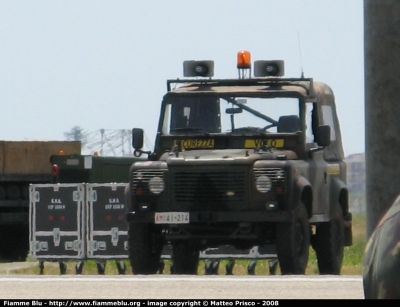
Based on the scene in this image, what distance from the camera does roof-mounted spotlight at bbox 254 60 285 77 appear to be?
1569 centimetres

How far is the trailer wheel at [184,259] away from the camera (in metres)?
15.8

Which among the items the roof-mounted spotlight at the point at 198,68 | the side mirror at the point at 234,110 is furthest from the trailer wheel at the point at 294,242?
the roof-mounted spotlight at the point at 198,68

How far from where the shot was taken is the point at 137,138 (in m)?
15.3

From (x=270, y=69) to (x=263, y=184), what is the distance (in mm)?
2088

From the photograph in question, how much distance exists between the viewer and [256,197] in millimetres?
14258

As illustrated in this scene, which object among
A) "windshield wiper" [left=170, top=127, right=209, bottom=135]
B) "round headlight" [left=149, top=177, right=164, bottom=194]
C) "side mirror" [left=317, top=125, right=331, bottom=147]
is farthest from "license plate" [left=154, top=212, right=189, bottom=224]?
"side mirror" [left=317, top=125, right=331, bottom=147]

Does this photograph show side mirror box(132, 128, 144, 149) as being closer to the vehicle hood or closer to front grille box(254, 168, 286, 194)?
the vehicle hood

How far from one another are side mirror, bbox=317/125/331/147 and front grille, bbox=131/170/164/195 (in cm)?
193

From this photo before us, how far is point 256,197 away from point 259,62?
2.26 meters

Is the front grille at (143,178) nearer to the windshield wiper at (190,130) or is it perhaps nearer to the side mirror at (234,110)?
the windshield wiper at (190,130)

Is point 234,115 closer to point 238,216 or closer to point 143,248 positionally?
point 238,216

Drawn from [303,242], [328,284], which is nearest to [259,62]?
[303,242]

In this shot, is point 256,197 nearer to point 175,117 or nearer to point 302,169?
point 302,169

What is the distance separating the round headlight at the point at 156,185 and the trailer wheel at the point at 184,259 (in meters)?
1.32
